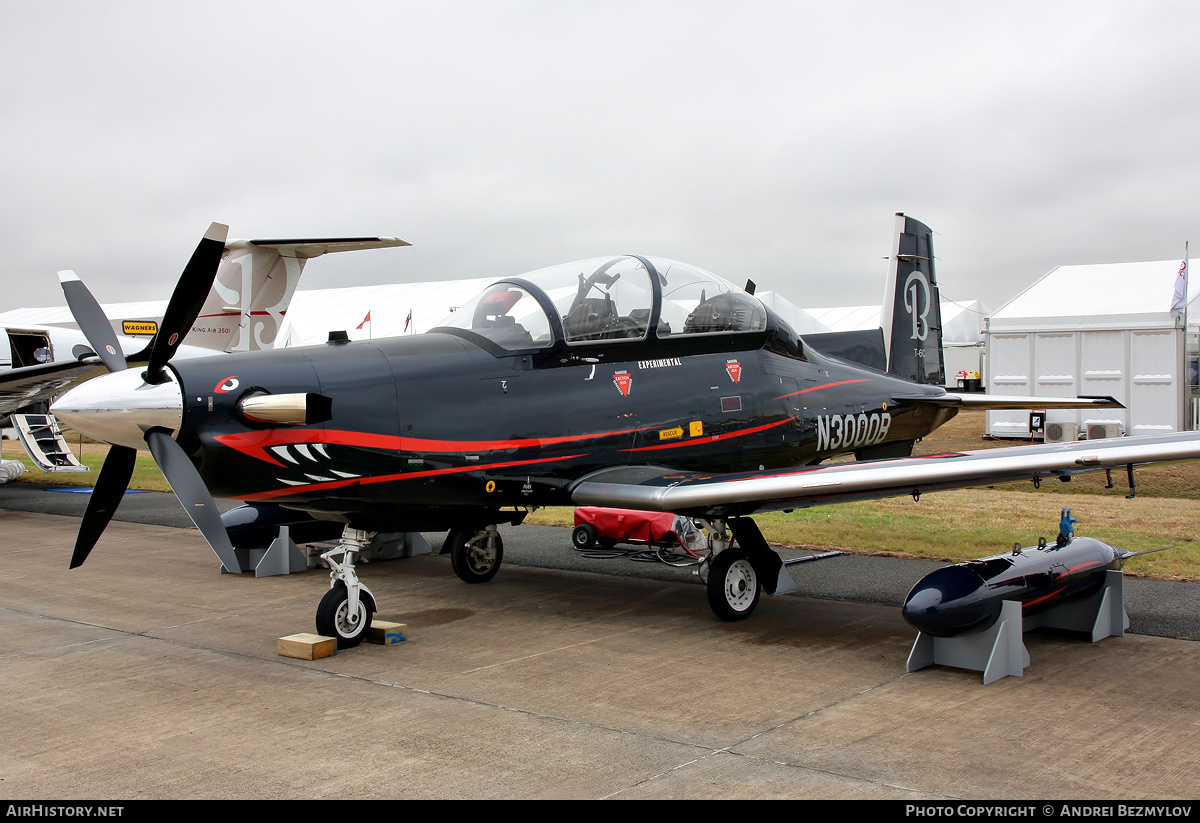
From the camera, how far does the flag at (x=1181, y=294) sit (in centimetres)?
1891

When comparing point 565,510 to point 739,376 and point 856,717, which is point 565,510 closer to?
point 739,376

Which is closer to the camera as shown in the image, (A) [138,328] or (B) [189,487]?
(B) [189,487]

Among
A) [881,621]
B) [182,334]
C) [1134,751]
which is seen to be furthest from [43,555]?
[1134,751]

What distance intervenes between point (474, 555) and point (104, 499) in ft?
12.1

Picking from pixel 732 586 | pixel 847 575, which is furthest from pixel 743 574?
pixel 847 575

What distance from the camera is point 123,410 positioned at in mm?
5480

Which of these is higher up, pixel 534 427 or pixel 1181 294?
pixel 1181 294

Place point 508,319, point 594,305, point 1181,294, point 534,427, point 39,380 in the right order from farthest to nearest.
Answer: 1. point 1181,294
2. point 39,380
3. point 594,305
4. point 508,319
5. point 534,427

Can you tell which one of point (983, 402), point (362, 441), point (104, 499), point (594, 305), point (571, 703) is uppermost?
point (594, 305)

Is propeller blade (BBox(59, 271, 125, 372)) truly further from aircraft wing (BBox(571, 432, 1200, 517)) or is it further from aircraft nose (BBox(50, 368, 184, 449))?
aircraft wing (BBox(571, 432, 1200, 517))

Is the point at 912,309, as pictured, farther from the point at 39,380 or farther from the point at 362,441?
the point at 39,380

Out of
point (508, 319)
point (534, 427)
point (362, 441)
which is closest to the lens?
point (362, 441)

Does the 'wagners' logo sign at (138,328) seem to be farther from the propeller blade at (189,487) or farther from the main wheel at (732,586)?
the main wheel at (732,586)

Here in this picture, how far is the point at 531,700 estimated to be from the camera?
5.17 m
